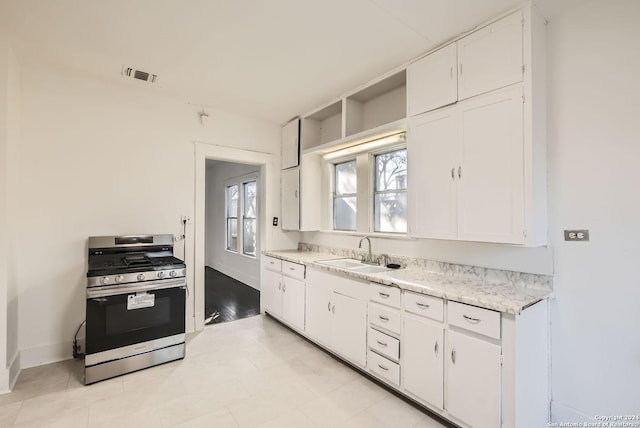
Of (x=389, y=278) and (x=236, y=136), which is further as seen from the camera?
(x=236, y=136)

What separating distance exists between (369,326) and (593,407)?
147 centimetres

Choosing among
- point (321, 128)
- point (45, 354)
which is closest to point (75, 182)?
point (45, 354)

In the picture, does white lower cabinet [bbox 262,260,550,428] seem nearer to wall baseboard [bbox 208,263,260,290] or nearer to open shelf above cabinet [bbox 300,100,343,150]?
open shelf above cabinet [bbox 300,100,343,150]

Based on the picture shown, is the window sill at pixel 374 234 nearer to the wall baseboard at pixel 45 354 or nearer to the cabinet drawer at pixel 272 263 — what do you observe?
the cabinet drawer at pixel 272 263

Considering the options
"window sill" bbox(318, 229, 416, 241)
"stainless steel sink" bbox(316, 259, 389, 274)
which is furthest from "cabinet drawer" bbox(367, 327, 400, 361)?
"window sill" bbox(318, 229, 416, 241)

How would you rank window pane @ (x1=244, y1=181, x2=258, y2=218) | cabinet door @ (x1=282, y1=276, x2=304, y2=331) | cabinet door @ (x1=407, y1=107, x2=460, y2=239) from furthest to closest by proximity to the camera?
window pane @ (x1=244, y1=181, x2=258, y2=218) < cabinet door @ (x1=282, y1=276, x2=304, y2=331) < cabinet door @ (x1=407, y1=107, x2=460, y2=239)

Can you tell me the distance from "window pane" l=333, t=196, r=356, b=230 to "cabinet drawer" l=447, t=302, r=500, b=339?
192 centimetres

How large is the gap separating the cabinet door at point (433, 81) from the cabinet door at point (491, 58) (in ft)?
0.20

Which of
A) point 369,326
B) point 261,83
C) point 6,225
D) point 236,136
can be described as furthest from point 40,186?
point 369,326

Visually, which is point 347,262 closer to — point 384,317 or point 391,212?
point 391,212

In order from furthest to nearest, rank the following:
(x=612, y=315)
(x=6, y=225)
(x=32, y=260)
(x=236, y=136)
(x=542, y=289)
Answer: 1. (x=236, y=136)
2. (x=32, y=260)
3. (x=6, y=225)
4. (x=542, y=289)
5. (x=612, y=315)

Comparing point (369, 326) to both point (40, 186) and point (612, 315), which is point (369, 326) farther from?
point (40, 186)

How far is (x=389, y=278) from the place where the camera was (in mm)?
2395

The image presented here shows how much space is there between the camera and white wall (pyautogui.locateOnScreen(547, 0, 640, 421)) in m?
1.77
